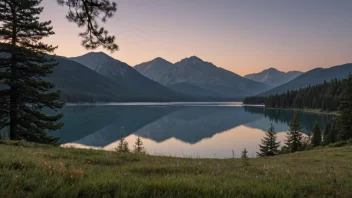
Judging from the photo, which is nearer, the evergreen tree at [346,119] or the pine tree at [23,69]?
the pine tree at [23,69]

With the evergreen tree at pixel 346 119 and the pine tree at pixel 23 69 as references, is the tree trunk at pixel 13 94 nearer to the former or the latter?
the pine tree at pixel 23 69

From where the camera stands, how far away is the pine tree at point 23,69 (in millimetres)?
26906

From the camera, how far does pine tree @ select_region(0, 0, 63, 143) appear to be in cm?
2691

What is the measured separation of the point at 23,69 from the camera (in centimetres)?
2803

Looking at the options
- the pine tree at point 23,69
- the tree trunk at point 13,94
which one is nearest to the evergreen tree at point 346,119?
the pine tree at point 23,69

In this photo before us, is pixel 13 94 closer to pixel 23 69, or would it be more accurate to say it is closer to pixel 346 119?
pixel 23 69

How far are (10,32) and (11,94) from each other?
6.45 metres

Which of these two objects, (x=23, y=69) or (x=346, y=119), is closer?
(x=23, y=69)

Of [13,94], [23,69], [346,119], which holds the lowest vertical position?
[346,119]

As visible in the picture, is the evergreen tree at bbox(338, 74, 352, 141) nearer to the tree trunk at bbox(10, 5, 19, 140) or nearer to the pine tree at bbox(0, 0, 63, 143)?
the pine tree at bbox(0, 0, 63, 143)

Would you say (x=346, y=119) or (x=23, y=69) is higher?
(x=23, y=69)

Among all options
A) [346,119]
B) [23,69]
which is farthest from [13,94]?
[346,119]

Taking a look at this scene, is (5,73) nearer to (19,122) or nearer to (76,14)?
(19,122)

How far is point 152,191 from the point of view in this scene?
4941mm
